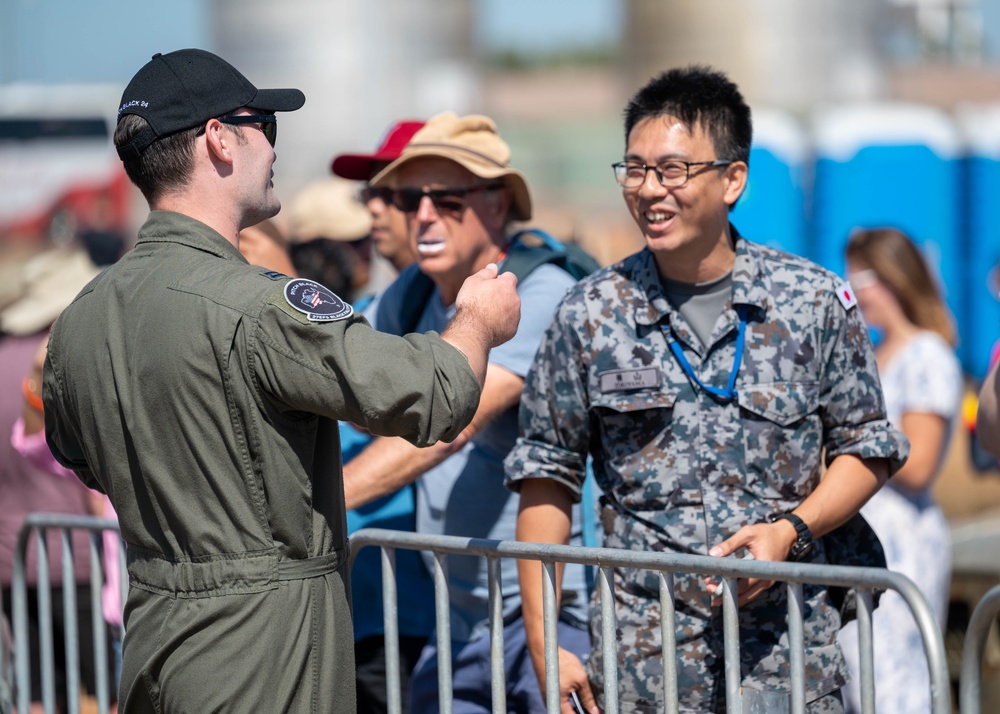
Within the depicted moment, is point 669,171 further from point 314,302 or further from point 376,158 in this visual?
point 376,158

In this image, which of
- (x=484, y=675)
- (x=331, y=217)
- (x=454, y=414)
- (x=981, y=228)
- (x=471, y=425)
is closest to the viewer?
(x=454, y=414)

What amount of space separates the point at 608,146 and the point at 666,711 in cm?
1280

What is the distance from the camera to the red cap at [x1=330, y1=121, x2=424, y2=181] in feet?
13.7

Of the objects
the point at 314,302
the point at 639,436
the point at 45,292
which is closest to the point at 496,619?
the point at 639,436

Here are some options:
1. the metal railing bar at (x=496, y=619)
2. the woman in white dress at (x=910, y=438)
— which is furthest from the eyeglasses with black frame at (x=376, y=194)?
the woman in white dress at (x=910, y=438)

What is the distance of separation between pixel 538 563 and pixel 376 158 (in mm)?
1752

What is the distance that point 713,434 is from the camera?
278 centimetres

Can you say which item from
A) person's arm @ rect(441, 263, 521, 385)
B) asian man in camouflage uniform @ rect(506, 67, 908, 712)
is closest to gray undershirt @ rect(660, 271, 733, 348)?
asian man in camouflage uniform @ rect(506, 67, 908, 712)

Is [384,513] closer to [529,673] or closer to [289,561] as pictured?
[529,673]

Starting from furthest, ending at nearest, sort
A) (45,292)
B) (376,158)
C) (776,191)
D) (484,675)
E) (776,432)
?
(776,191), (45,292), (376,158), (484,675), (776,432)

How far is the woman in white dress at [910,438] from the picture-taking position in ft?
14.4

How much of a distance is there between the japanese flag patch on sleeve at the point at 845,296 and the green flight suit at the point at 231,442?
1.07 meters

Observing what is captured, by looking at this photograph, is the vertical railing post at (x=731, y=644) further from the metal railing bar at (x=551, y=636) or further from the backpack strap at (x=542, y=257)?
the backpack strap at (x=542, y=257)

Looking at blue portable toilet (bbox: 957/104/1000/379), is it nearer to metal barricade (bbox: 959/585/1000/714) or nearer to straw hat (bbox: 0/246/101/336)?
straw hat (bbox: 0/246/101/336)
